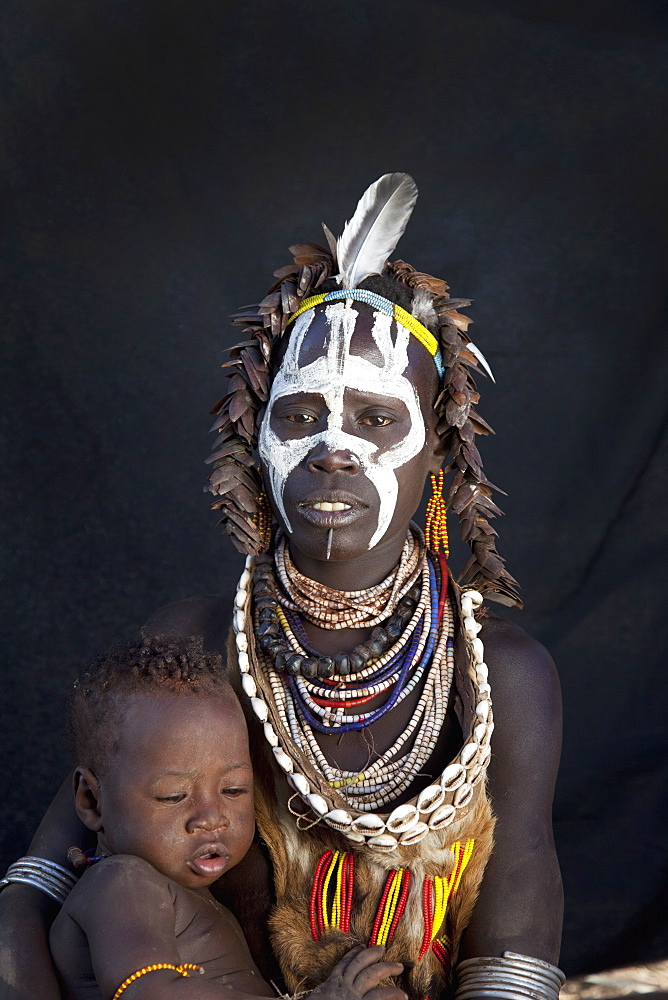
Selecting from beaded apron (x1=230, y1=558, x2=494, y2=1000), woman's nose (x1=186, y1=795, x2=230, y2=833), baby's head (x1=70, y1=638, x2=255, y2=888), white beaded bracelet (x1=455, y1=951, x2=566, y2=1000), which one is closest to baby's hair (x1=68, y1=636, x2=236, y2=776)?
baby's head (x1=70, y1=638, x2=255, y2=888)

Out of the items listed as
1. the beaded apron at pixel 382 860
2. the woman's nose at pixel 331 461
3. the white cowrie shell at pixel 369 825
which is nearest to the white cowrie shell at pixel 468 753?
the beaded apron at pixel 382 860

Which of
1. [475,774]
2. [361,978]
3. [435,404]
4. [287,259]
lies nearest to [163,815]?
[361,978]

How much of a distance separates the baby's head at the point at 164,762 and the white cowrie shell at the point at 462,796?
49 cm

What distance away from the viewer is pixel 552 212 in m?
4.57

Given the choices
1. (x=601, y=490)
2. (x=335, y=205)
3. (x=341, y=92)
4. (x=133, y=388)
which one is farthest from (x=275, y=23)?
(x=601, y=490)

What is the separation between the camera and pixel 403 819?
2.84 metres

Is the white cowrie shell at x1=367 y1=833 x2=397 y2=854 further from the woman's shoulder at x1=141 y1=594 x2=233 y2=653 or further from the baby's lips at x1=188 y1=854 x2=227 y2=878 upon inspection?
the woman's shoulder at x1=141 y1=594 x2=233 y2=653

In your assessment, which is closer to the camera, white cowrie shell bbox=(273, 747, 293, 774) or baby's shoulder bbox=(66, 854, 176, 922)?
baby's shoulder bbox=(66, 854, 176, 922)

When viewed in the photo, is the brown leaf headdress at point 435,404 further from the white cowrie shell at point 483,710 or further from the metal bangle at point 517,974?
the metal bangle at point 517,974

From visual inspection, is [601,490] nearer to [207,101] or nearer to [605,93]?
[605,93]

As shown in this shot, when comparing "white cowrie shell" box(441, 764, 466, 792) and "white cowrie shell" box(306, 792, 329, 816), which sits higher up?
"white cowrie shell" box(441, 764, 466, 792)

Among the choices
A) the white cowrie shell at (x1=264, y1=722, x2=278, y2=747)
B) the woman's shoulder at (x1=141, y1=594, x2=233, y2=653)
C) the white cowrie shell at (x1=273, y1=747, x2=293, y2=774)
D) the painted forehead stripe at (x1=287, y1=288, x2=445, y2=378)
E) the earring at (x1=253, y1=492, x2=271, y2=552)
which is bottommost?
the white cowrie shell at (x1=273, y1=747, x2=293, y2=774)

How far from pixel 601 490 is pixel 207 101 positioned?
78.4 inches

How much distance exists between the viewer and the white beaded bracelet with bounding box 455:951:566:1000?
2855 millimetres
